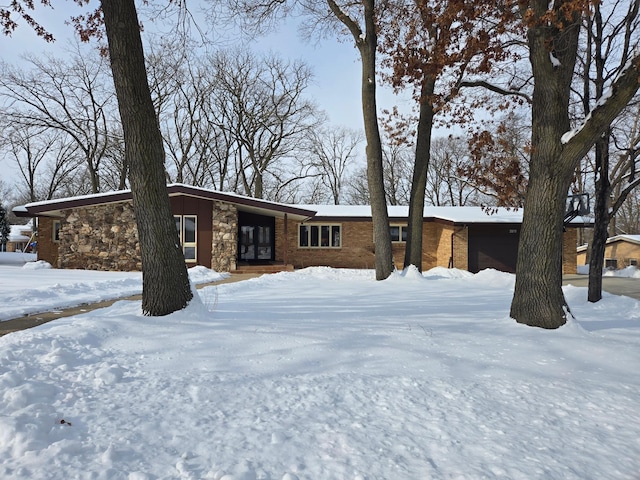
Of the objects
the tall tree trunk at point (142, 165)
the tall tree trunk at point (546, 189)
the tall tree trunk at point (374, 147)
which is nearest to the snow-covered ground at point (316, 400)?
the tall tree trunk at point (546, 189)

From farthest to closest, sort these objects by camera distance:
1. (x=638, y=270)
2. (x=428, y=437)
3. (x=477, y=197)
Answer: (x=477, y=197) < (x=638, y=270) < (x=428, y=437)

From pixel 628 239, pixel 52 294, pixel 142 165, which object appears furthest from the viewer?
pixel 628 239

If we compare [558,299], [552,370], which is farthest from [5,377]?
[558,299]

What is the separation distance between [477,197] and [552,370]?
3572cm

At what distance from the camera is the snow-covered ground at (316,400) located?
1.97 meters

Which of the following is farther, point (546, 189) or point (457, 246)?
point (457, 246)

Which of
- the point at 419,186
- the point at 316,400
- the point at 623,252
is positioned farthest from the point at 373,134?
the point at 623,252

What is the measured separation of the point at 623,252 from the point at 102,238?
32.0m

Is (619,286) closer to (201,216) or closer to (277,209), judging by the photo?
(277,209)

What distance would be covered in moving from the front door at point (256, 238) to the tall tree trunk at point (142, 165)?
1322 cm

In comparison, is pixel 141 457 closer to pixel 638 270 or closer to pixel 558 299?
pixel 558 299

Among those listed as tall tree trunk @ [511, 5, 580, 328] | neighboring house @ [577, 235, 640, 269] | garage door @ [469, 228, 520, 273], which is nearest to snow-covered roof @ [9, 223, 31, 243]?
garage door @ [469, 228, 520, 273]

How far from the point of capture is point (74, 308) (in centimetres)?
665

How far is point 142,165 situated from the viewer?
4.95m
